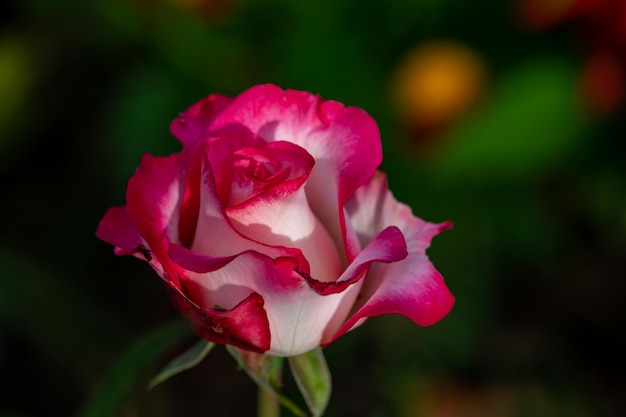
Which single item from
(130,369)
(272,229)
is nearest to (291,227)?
(272,229)

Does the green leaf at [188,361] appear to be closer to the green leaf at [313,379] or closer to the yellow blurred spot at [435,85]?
the green leaf at [313,379]

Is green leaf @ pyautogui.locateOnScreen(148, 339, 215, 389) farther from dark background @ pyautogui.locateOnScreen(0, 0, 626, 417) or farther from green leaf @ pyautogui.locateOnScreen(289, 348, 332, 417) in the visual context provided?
dark background @ pyautogui.locateOnScreen(0, 0, 626, 417)

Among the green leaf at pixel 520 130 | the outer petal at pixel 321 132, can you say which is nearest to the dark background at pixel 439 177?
the green leaf at pixel 520 130

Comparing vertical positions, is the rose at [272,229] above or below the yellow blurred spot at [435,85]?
above

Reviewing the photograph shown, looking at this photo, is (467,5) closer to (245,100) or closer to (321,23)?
(321,23)

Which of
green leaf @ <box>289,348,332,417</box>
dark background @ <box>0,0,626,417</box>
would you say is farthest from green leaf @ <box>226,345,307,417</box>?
dark background @ <box>0,0,626,417</box>
